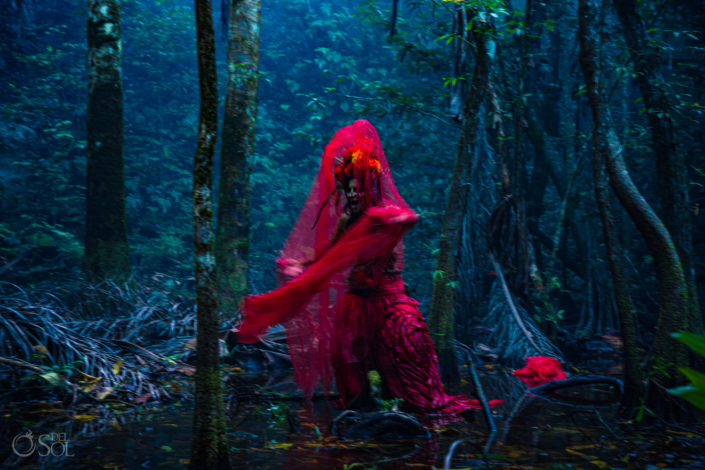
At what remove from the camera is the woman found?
372 cm

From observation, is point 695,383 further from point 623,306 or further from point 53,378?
point 53,378

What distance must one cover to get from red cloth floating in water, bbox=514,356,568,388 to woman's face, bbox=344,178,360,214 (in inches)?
109

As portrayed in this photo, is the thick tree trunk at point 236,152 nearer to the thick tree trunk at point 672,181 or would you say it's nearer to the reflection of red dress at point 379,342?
the reflection of red dress at point 379,342

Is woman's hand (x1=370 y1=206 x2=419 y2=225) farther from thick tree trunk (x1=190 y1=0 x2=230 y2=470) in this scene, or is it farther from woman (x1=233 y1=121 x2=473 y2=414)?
thick tree trunk (x1=190 y1=0 x2=230 y2=470)

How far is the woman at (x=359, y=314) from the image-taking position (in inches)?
147

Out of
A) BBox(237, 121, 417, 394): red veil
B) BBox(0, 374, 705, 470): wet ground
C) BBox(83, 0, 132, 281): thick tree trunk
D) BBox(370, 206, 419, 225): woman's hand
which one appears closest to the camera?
BBox(0, 374, 705, 470): wet ground

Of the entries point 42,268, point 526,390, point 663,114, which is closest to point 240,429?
point 526,390

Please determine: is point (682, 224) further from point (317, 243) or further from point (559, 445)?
point (317, 243)

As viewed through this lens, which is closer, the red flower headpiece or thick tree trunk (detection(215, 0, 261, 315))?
the red flower headpiece

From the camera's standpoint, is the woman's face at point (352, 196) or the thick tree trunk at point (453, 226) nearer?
the woman's face at point (352, 196)

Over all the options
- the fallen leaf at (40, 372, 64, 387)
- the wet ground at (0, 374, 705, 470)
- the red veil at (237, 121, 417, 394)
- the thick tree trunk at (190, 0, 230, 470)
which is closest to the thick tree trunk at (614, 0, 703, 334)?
the wet ground at (0, 374, 705, 470)

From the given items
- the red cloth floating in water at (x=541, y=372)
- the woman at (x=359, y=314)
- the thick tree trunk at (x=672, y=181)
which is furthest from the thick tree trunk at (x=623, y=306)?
the red cloth floating in water at (x=541, y=372)

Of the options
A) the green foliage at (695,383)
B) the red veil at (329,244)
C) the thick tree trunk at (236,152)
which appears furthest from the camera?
the thick tree trunk at (236,152)

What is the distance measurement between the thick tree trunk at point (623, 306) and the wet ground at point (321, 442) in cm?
25
